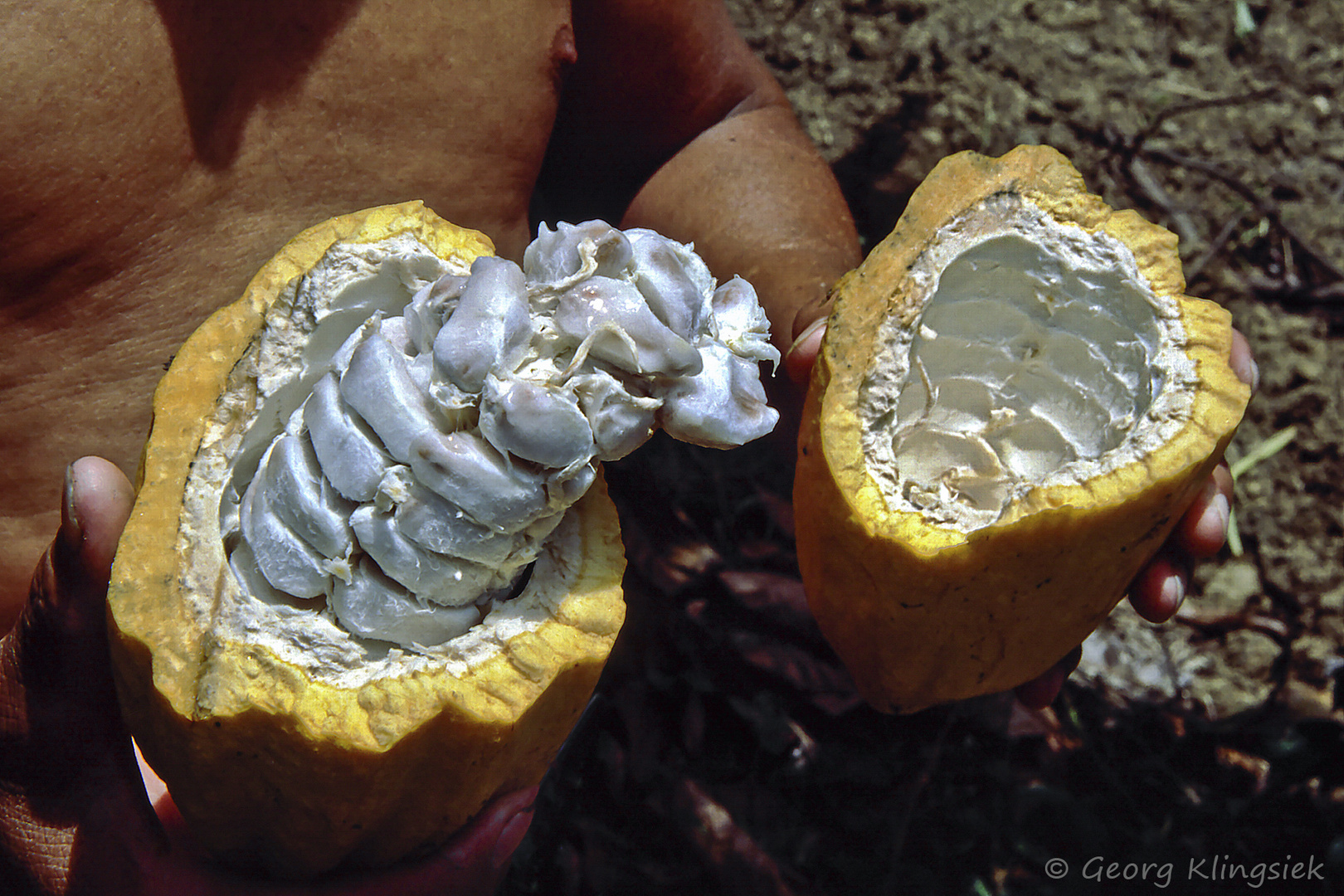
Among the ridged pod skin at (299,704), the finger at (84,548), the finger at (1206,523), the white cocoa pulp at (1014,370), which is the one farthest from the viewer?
the finger at (1206,523)

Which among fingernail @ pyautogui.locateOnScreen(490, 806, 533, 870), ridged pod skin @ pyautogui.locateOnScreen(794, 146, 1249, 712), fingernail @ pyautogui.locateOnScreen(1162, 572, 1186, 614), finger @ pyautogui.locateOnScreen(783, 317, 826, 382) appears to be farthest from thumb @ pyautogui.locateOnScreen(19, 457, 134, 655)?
fingernail @ pyautogui.locateOnScreen(1162, 572, 1186, 614)

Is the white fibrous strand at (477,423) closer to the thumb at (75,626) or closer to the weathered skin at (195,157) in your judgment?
the thumb at (75,626)

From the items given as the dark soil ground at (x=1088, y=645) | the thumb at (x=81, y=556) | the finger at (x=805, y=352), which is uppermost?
the thumb at (x=81, y=556)

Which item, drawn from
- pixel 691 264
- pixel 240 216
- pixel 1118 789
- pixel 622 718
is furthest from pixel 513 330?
pixel 1118 789

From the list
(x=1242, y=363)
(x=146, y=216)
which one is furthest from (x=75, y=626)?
(x=1242, y=363)

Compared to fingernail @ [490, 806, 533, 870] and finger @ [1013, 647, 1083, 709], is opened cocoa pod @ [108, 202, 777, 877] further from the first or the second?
finger @ [1013, 647, 1083, 709]

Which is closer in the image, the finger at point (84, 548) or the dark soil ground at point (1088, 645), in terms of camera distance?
the finger at point (84, 548)

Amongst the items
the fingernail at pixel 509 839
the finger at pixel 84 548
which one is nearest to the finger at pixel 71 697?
the finger at pixel 84 548
